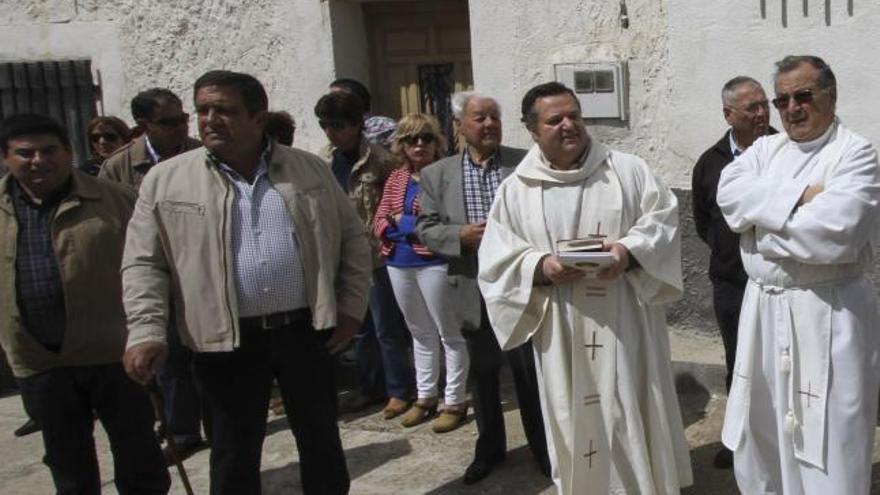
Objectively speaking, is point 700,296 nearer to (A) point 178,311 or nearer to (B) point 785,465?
(B) point 785,465

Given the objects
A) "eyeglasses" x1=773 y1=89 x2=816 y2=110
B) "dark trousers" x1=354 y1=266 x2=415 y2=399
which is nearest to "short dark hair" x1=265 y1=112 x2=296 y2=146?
"dark trousers" x1=354 y1=266 x2=415 y2=399

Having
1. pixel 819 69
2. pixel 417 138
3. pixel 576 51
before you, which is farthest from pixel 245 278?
pixel 576 51

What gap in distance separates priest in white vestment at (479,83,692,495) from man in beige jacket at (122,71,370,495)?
637mm

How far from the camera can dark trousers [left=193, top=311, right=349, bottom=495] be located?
4.21 m

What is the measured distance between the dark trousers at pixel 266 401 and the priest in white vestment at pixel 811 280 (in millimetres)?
1602

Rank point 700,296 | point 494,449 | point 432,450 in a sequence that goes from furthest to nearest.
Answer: point 700,296, point 432,450, point 494,449

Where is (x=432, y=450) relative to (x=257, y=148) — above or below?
below

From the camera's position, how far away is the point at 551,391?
4516mm

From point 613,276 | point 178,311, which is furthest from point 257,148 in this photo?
point 613,276

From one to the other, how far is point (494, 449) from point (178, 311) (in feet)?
6.09

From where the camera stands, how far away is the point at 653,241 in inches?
170

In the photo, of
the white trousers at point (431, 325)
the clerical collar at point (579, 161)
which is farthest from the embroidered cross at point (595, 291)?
the white trousers at point (431, 325)

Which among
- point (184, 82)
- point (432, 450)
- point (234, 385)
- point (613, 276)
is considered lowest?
point (432, 450)

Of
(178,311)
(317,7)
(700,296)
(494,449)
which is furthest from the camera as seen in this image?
(317,7)
